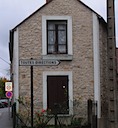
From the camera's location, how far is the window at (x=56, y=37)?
793 inches

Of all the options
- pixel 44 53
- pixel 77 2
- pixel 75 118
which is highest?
pixel 77 2

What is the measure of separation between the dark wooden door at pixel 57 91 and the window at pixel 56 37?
1400 millimetres

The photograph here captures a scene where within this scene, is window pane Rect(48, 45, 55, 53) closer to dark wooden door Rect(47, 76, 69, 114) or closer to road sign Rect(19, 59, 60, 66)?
dark wooden door Rect(47, 76, 69, 114)

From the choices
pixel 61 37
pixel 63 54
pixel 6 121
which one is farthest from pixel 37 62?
pixel 6 121

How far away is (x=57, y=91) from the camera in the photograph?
19969mm

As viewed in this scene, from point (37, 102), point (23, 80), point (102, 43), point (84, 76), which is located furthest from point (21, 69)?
point (102, 43)

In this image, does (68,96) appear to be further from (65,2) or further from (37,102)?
(65,2)

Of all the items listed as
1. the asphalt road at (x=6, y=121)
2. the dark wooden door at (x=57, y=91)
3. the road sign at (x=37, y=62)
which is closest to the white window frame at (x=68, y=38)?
the dark wooden door at (x=57, y=91)

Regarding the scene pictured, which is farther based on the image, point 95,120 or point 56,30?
point 56,30

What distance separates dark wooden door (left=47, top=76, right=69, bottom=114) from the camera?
1975cm

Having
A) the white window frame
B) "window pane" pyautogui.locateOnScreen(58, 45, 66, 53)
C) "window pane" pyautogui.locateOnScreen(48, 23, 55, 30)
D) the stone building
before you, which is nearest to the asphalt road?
the stone building

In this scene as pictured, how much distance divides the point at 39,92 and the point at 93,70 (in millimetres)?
2993

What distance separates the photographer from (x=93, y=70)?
20094 mm

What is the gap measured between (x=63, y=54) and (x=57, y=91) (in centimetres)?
192
